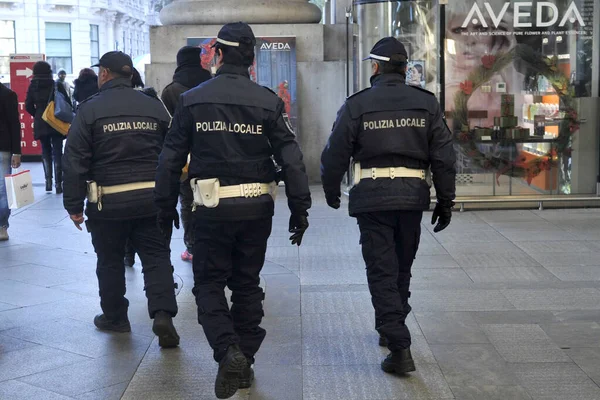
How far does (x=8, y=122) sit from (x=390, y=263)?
5742 millimetres

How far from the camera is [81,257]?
9.14m

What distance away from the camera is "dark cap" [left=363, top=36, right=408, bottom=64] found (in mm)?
5719

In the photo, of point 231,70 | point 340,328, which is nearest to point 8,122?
point 340,328

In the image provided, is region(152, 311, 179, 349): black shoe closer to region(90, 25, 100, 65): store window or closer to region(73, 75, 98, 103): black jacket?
region(73, 75, 98, 103): black jacket

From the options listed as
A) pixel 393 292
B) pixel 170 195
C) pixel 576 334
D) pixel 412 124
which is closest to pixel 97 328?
pixel 170 195

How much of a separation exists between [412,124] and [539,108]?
6.59 meters

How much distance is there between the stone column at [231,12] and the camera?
14.1 meters

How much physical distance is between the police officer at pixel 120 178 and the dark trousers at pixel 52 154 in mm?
7907

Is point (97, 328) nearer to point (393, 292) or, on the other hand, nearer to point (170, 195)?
point (170, 195)

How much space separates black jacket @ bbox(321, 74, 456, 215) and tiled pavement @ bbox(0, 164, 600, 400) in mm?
988

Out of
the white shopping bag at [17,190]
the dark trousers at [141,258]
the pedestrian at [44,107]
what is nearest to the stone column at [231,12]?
the pedestrian at [44,107]

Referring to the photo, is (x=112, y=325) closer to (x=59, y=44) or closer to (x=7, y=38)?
(x=7, y=38)

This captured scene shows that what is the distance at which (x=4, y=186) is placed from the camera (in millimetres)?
10125

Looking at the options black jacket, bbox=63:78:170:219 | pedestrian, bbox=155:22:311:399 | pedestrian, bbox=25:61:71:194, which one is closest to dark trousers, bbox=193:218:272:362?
pedestrian, bbox=155:22:311:399
